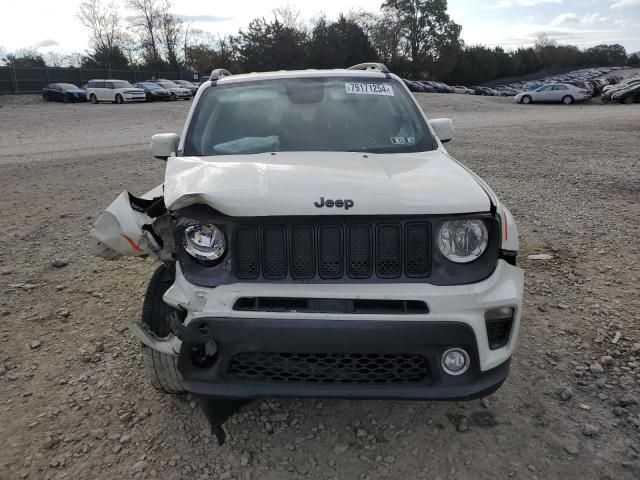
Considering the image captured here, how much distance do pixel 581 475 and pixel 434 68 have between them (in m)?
80.5

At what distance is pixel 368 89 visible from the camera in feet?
13.6

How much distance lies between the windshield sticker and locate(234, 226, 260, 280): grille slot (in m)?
2.01

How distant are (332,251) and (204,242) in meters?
0.62

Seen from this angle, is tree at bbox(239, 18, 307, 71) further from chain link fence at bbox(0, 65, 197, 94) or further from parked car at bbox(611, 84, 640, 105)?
parked car at bbox(611, 84, 640, 105)

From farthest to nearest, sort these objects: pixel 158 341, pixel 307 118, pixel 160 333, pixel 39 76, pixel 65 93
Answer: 1. pixel 39 76
2. pixel 65 93
3. pixel 307 118
4. pixel 160 333
5. pixel 158 341

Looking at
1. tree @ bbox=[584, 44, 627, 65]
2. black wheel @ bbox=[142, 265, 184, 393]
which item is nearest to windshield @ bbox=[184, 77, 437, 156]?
black wheel @ bbox=[142, 265, 184, 393]

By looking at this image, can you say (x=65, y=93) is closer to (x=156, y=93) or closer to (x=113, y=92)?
(x=113, y=92)

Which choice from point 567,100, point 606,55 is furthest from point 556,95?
point 606,55

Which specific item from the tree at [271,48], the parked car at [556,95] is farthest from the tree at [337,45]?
the parked car at [556,95]

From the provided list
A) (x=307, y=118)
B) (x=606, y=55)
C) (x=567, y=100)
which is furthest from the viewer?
(x=606, y=55)

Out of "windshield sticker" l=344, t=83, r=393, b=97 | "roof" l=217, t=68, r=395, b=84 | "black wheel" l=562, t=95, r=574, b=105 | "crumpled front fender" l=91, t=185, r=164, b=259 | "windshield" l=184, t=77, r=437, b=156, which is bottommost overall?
"black wheel" l=562, t=95, r=574, b=105

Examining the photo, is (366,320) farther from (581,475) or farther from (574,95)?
(574,95)

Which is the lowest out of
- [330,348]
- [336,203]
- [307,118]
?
[330,348]

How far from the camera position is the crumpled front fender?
114 inches
